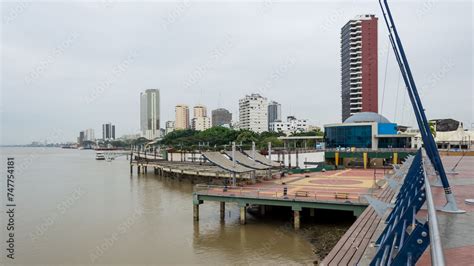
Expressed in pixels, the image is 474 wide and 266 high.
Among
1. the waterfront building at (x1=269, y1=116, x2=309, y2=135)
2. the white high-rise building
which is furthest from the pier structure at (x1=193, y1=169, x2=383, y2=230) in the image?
the waterfront building at (x1=269, y1=116, x2=309, y2=135)

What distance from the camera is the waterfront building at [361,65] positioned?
116m

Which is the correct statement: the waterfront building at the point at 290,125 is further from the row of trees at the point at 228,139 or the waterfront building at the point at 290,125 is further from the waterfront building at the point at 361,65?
the row of trees at the point at 228,139

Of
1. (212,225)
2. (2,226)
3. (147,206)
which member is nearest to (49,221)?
(2,226)

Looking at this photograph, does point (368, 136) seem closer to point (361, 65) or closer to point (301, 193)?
point (301, 193)

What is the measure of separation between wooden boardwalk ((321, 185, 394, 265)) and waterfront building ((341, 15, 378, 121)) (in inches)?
4272

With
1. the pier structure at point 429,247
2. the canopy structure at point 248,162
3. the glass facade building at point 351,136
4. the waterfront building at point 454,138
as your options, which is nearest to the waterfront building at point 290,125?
the waterfront building at point 454,138

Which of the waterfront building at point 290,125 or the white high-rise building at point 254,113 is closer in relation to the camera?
the white high-rise building at point 254,113

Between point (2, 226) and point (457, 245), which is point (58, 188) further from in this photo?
point (457, 245)

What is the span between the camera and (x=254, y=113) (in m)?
180

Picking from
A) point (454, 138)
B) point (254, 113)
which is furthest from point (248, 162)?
point (254, 113)

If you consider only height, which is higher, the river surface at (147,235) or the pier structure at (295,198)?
the pier structure at (295,198)

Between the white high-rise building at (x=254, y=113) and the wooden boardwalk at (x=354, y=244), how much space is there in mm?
164997

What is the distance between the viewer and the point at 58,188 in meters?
45.1

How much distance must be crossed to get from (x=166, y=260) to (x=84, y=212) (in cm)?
1460
